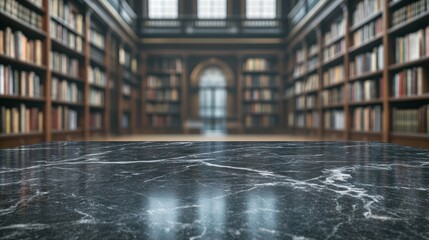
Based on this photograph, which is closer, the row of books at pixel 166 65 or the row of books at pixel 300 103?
the row of books at pixel 300 103

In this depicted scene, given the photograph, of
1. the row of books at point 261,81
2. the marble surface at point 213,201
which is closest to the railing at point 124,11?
the row of books at point 261,81

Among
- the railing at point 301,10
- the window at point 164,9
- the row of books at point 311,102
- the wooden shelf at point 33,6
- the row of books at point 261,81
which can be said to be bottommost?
the row of books at point 311,102

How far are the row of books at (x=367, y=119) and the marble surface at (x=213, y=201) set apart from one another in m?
4.07

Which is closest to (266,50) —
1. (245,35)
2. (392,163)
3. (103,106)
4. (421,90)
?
(245,35)

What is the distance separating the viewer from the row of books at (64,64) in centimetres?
481

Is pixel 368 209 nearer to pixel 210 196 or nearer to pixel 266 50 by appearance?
pixel 210 196

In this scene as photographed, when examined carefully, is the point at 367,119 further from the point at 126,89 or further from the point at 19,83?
the point at 126,89

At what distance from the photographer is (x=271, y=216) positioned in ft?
1.66

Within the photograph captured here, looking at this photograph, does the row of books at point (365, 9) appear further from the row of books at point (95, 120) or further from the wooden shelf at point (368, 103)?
the row of books at point (95, 120)

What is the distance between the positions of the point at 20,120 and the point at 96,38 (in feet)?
10.4

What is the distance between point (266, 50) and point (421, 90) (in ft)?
20.7

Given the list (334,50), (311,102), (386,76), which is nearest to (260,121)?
(311,102)

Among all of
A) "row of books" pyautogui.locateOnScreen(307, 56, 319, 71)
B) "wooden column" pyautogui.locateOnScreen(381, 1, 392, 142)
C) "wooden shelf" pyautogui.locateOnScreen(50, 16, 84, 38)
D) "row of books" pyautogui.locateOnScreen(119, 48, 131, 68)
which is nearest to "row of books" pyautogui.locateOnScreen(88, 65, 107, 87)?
"wooden shelf" pyautogui.locateOnScreen(50, 16, 84, 38)

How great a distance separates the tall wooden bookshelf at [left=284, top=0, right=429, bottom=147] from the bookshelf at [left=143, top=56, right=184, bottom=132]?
426 centimetres
